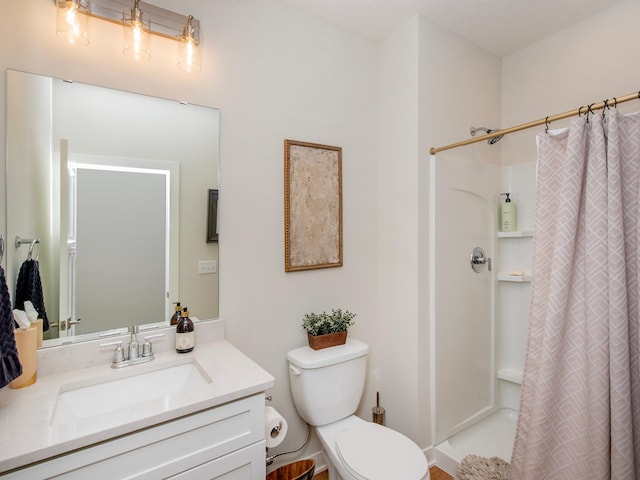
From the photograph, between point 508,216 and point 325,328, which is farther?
point 508,216

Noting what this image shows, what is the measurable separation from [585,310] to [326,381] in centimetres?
112

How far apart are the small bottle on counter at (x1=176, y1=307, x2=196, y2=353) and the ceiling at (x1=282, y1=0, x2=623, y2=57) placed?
167 centimetres

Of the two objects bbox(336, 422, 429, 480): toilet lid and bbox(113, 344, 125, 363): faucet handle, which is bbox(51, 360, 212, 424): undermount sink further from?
bbox(336, 422, 429, 480): toilet lid

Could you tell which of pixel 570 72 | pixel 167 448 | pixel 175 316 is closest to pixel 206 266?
pixel 175 316

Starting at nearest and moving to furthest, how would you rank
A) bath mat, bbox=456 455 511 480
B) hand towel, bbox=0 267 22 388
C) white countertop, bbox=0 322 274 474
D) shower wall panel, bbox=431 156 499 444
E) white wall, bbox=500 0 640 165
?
1. white countertop, bbox=0 322 274 474
2. hand towel, bbox=0 267 22 388
3. bath mat, bbox=456 455 511 480
4. white wall, bbox=500 0 640 165
5. shower wall panel, bbox=431 156 499 444

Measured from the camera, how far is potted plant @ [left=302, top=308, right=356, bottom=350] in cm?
174

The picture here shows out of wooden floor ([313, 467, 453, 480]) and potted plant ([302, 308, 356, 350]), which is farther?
wooden floor ([313, 467, 453, 480])

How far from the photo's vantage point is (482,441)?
207cm

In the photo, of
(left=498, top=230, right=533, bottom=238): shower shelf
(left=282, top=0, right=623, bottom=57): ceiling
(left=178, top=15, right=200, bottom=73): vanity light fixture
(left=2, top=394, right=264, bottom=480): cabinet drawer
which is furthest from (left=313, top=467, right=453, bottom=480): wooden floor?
(left=282, top=0, right=623, bottom=57): ceiling

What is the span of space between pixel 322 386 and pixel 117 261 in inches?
42.7

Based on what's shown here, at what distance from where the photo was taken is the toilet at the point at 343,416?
1389 millimetres

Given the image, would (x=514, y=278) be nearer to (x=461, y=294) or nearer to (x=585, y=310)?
(x=461, y=294)

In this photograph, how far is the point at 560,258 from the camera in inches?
50.6

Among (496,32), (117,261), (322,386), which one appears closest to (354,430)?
(322,386)
